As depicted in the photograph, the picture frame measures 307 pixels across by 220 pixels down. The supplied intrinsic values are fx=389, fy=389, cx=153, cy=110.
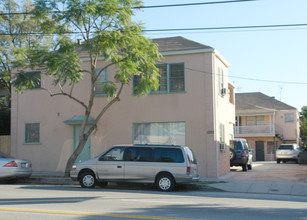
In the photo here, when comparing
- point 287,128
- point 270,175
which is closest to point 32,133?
point 270,175

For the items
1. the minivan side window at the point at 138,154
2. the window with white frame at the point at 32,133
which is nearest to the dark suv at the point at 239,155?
the minivan side window at the point at 138,154

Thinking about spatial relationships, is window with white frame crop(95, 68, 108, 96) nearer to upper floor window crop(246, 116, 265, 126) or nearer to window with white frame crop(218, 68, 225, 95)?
window with white frame crop(218, 68, 225, 95)

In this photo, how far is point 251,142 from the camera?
43.7 meters

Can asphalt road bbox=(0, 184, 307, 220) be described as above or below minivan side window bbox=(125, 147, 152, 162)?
below

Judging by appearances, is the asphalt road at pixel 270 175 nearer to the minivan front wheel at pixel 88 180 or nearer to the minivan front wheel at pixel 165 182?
the minivan front wheel at pixel 165 182

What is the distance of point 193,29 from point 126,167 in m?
6.86

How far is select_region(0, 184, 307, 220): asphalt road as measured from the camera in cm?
849

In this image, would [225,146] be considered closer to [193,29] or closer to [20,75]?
[193,29]

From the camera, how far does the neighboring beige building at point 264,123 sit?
42812 millimetres

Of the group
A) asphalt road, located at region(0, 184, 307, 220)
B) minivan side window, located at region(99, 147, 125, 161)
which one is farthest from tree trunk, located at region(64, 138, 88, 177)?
asphalt road, located at region(0, 184, 307, 220)

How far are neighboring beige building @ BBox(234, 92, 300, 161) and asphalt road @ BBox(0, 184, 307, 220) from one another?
32230 mm

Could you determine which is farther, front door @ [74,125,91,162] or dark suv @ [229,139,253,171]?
dark suv @ [229,139,253,171]

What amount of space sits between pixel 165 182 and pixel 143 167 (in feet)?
3.15

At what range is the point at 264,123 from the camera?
148 ft
